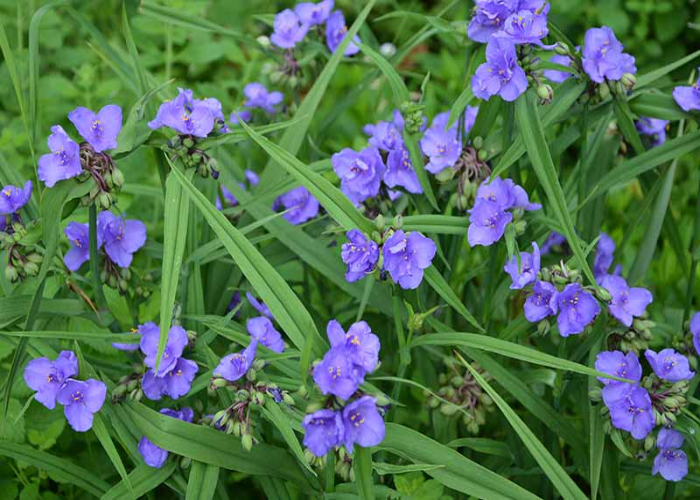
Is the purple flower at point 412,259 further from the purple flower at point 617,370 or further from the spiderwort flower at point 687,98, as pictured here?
the spiderwort flower at point 687,98

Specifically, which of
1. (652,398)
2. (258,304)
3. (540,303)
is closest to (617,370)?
(652,398)

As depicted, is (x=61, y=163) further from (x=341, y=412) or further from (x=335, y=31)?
(x=335, y=31)

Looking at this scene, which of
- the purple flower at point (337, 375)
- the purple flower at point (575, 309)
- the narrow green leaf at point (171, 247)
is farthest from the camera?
the purple flower at point (575, 309)

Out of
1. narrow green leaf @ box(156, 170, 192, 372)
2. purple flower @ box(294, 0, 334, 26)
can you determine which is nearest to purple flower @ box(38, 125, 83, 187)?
narrow green leaf @ box(156, 170, 192, 372)

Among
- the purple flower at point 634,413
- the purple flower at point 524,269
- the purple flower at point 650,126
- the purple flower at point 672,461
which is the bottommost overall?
the purple flower at point 672,461

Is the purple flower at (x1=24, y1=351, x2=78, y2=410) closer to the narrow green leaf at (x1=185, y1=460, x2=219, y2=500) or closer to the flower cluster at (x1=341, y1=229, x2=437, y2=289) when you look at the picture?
the narrow green leaf at (x1=185, y1=460, x2=219, y2=500)

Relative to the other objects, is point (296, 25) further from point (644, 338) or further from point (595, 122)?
point (644, 338)

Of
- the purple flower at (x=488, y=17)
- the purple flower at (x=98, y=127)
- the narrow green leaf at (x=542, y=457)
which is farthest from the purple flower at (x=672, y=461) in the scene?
the purple flower at (x=98, y=127)
